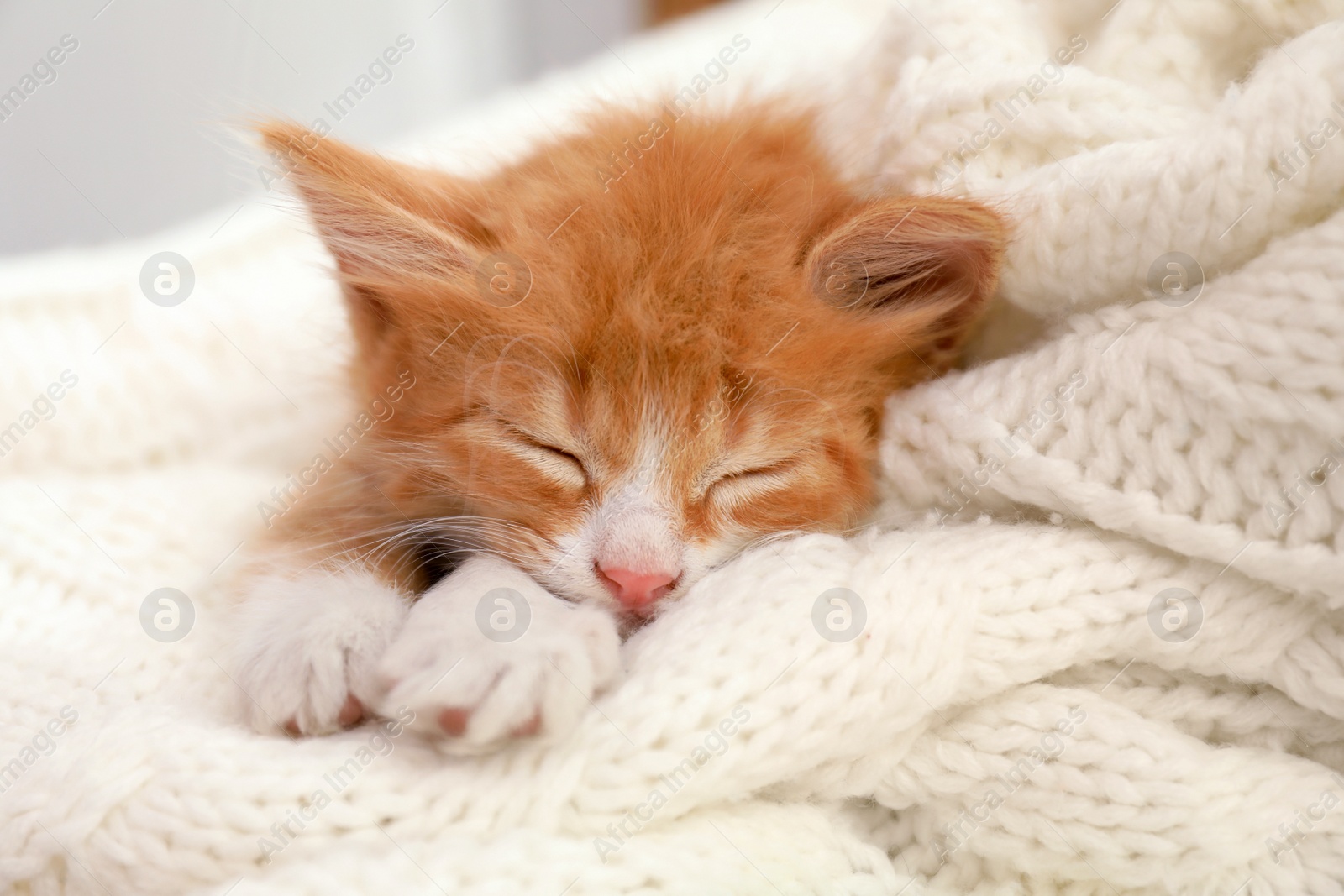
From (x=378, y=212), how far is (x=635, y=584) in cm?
55

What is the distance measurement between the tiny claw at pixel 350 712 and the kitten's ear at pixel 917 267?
71cm

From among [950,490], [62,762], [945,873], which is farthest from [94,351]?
[945,873]

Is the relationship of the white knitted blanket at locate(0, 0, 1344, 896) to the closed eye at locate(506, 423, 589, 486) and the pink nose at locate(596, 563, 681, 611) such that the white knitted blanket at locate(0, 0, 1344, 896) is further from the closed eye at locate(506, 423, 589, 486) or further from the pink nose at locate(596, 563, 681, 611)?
the closed eye at locate(506, 423, 589, 486)

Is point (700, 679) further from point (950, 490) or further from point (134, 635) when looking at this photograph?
point (134, 635)

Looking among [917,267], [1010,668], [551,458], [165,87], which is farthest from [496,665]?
[165,87]

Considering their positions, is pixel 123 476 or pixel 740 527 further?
pixel 123 476

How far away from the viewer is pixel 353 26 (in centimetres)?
260

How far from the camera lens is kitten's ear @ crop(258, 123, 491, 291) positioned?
1074 millimetres

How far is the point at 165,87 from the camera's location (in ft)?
6.97

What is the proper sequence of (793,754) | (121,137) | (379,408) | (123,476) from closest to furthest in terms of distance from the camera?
(793,754) → (379,408) → (123,476) → (121,137)

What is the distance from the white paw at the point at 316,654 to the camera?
899 millimetres

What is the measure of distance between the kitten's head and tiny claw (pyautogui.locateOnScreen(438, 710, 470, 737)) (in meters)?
0.27

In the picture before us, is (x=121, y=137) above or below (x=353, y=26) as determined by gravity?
below

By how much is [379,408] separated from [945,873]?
89 centimetres
